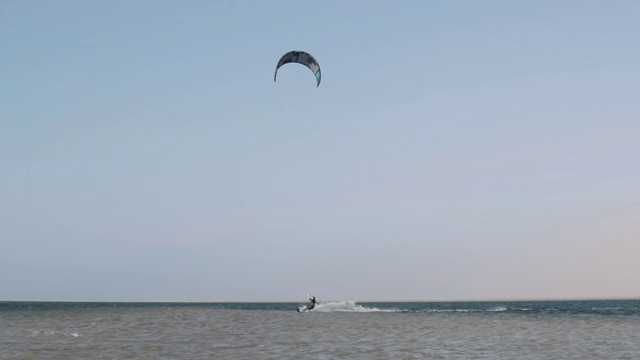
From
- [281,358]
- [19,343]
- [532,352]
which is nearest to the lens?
[281,358]

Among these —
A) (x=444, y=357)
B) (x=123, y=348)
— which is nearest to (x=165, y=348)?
(x=123, y=348)

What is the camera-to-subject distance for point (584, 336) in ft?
120

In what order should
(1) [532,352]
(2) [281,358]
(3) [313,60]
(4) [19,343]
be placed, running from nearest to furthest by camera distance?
(2) [281,358]
(1) [532,352]
(4) [19,343]
(3) [313,60]

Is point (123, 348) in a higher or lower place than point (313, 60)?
lower

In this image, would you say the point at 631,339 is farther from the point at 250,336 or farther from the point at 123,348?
the point at 123,348

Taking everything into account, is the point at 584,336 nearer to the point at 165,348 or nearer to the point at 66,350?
the point at 165,348

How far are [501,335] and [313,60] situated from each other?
60.2ft

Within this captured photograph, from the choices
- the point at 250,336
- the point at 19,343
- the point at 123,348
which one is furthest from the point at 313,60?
the point at 19,343

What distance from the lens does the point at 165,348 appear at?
1123 inches

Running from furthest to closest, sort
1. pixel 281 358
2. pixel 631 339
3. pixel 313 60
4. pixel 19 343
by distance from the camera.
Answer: pixel 313 60 → pixel 631 339 → pixel 19 343 → pixel 281 358

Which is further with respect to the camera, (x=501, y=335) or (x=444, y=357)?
(x=501, y=335)

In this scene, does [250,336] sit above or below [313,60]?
below

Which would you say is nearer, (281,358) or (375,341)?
(281,358)

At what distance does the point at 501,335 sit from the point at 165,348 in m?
18.8
